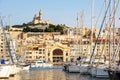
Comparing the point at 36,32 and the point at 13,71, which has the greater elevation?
the point at 36,32

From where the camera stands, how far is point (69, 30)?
166750mm

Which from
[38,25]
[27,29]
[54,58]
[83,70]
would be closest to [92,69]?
[83,70]

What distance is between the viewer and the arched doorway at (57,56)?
130m

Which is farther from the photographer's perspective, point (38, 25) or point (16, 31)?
point (38, 25)

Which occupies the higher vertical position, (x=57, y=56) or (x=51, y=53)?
(x=51, y=53)

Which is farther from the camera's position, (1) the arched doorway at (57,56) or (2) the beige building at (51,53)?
(1) the arched doorway at (57,56)

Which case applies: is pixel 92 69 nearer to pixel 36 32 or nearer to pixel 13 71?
pixel 13 71

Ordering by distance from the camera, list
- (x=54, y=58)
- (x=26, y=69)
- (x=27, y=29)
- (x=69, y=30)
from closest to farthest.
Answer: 1. (x=26, y=69)
2. (x=54, y=58)
3. (x=69, y=30)
4. (x=27, y=29)

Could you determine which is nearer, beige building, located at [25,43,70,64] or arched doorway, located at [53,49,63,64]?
beige building, located at [25,43,70,64]

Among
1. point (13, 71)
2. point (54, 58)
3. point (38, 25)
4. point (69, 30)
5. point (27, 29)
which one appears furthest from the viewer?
point (38, 25)

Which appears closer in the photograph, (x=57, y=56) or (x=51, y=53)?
(x=51, y=53)

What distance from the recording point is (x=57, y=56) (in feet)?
430

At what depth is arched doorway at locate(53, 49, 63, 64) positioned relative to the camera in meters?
130

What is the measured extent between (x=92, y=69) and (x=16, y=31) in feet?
433
